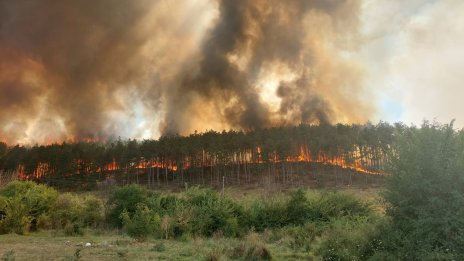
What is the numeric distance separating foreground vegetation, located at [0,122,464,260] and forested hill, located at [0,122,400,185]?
220 ft

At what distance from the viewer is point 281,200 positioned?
135 ft

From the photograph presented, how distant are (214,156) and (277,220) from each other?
7966 cm

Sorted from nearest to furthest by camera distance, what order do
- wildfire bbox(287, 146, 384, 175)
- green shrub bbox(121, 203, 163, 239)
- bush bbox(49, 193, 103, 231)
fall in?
green shrub bbox(121, 203, 163, 239) < bush bbox(49, 193, 103, 231) < wildfire bbox(287, 146, 384, 175)

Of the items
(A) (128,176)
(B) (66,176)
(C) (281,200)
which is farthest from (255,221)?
(B) (66,176)

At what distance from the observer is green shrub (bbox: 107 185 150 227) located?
141 feet

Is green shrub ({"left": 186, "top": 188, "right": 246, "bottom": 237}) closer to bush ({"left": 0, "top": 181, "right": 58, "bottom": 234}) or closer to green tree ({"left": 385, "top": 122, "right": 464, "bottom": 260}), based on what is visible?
bush ({"left": 0, "top": 181, "right": 58, "bottom": 234})

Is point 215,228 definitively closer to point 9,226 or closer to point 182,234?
point 182,234

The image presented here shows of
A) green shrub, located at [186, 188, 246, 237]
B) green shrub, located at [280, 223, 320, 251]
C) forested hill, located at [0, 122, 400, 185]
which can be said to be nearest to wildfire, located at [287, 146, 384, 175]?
forested hill, located at [0, 122, 400, 185]

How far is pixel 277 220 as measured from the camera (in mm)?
39781

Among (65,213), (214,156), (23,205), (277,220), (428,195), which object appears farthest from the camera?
(214,156)

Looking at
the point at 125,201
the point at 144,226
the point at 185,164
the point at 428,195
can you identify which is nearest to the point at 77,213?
the point at 125,201

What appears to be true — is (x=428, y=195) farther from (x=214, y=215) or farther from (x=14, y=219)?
(x=14, y=219)

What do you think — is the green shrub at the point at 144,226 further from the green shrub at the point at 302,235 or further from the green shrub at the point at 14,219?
the green shrub at the point at 14,219

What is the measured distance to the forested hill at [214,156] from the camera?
110 metres
